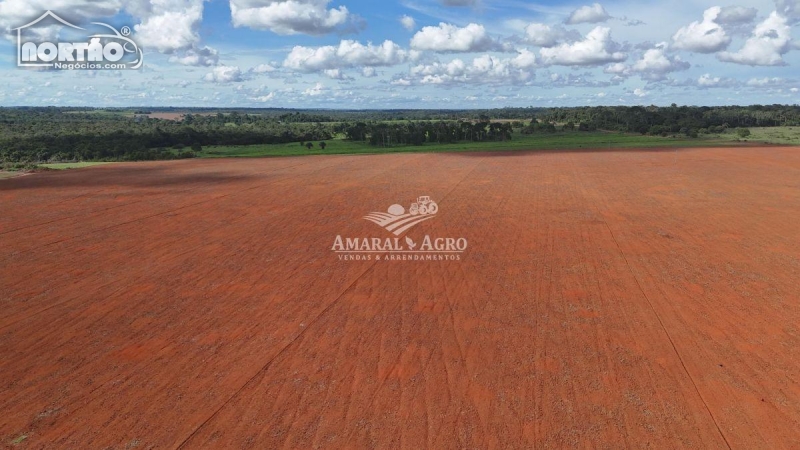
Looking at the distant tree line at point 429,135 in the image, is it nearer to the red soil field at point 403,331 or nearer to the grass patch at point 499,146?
the grass patch at point 499,146

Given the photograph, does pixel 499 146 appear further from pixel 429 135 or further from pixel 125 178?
pixel 125 178

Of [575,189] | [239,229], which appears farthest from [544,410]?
[575,189]

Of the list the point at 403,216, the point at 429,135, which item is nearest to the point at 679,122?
the point at 429,135

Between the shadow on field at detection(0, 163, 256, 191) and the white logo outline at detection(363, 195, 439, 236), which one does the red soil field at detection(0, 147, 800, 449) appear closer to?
the white logo outline at detection(363, 195, 439, 236)

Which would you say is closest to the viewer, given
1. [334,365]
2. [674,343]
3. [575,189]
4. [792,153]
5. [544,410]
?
[544,410]

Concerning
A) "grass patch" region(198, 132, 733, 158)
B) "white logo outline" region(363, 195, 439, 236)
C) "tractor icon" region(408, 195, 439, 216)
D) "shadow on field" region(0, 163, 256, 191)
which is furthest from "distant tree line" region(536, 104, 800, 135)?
"shadow on field" region(0, 163, 256, 191)

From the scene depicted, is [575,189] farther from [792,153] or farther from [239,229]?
[792,153]
